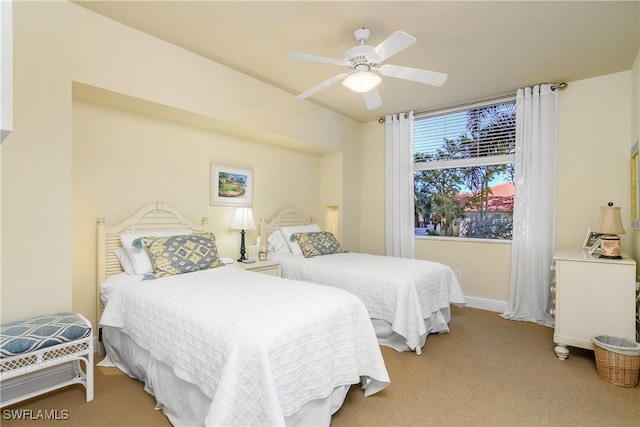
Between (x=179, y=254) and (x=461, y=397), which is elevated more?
Result: (x=179, y=254)

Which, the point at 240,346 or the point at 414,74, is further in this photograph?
the point at 414,74

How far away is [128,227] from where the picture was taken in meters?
2.88

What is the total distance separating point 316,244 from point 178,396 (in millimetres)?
2249

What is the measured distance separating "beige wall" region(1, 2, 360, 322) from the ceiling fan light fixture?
52.3 inches

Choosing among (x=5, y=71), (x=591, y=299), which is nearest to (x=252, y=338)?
(x=5, y=71)

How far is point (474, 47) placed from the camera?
2775mm

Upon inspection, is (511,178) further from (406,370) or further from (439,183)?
Result: (406,370)

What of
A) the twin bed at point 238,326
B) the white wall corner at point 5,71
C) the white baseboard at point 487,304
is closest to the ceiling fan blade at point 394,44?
the twin bed at point 238,326

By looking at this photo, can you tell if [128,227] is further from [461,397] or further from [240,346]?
[461,397]

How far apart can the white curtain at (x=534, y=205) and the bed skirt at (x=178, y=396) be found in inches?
108

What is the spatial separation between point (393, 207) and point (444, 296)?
1.70 meters

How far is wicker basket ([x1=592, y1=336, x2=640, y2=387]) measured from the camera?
222 centimetres

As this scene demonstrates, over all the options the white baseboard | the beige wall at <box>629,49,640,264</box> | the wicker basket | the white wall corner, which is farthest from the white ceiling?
the white baseboard

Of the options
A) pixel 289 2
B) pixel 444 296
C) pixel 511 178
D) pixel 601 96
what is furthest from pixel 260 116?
pixel 601 96
